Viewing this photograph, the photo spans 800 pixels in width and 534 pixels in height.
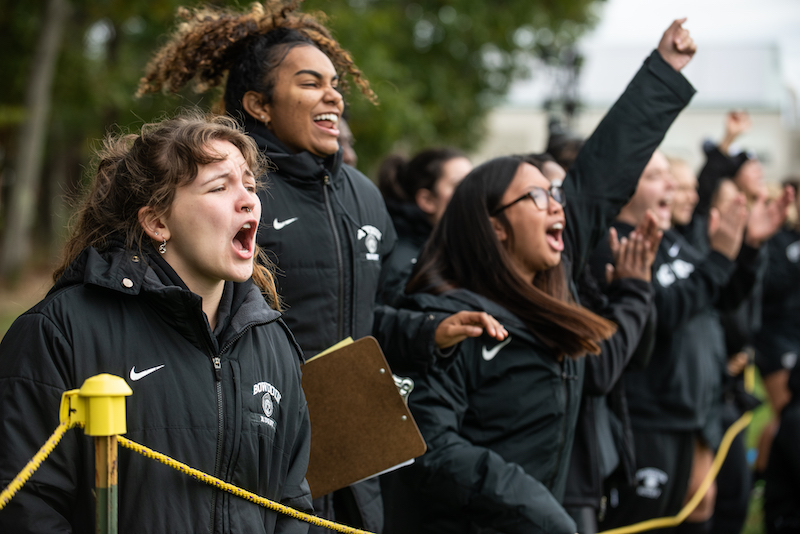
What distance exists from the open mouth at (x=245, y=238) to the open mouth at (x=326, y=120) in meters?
0.96

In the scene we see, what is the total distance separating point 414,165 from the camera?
5.62 meters

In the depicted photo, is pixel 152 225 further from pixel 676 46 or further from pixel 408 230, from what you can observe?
pixel 408 230

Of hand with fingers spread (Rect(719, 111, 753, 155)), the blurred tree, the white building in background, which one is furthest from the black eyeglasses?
the white building in background

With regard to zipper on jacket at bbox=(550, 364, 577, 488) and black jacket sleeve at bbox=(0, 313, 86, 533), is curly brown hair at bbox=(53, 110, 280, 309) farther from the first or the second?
zipper on jacket at bbox=(550, 364, 577, 488)

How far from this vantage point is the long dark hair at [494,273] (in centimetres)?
330

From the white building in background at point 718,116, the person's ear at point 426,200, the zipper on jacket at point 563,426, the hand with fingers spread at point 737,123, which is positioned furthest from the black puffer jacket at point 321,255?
the white building in background at point 718,116

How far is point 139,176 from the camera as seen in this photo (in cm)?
246

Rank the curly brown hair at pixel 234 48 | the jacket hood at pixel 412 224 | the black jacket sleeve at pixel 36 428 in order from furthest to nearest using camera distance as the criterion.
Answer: the jacket hood at pixel 412 224, the curly brown hair at pixel 234 48, the black jacket sleeve at pixel 36 428

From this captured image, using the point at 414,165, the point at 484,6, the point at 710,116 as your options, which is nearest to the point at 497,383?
the point at 414,165

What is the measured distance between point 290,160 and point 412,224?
2179 millimetres

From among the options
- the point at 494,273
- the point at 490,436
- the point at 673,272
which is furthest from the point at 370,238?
the point at 673,272

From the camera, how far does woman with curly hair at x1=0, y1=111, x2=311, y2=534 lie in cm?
208

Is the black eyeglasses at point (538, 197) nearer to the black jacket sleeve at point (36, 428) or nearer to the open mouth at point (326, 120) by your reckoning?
the open mouth at point (326, 120)

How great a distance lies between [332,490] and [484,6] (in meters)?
18.8
